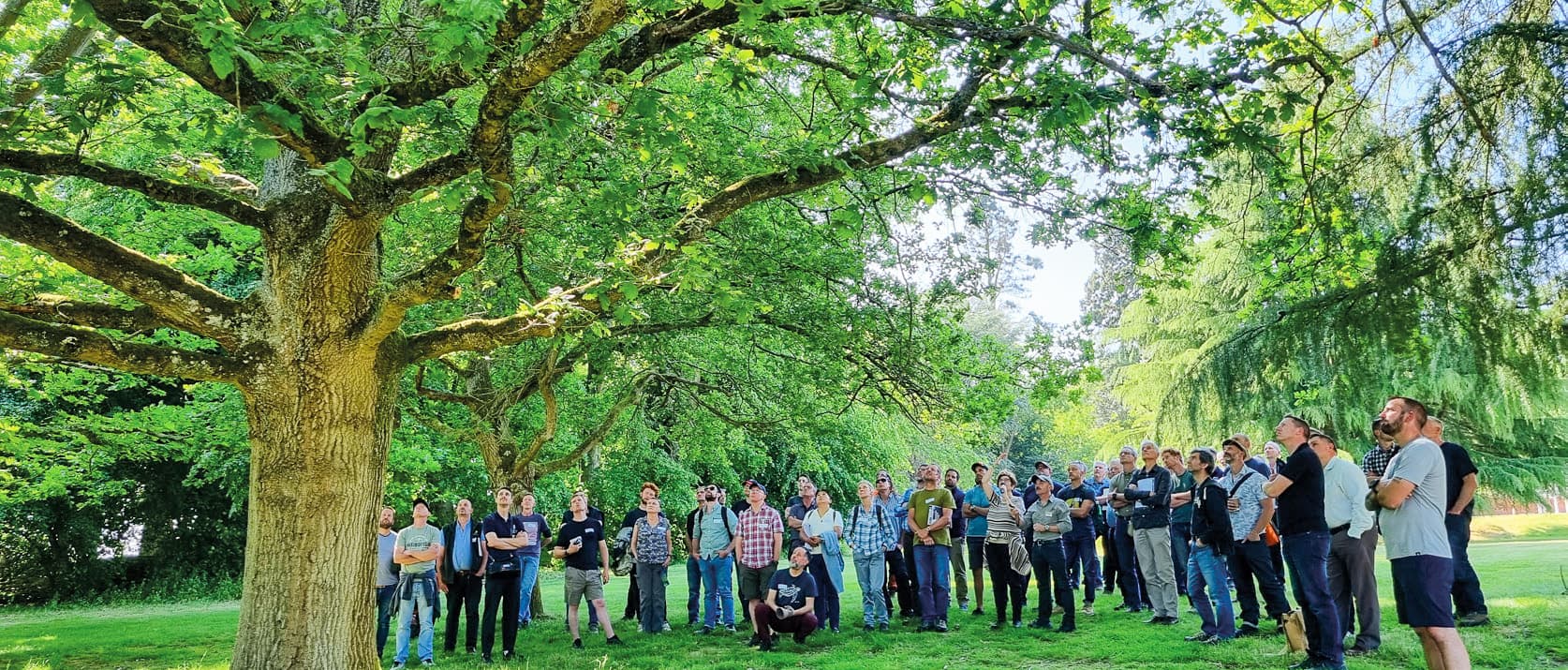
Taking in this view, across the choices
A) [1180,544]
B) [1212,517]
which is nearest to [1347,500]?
[1212,517]

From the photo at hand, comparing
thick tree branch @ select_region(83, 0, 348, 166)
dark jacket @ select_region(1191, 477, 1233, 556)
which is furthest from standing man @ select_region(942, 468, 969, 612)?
thick tree branch @ select_region(83, 0, 348, 166)

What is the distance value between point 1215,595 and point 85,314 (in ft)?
29.2

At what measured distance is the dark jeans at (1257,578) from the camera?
7.22m

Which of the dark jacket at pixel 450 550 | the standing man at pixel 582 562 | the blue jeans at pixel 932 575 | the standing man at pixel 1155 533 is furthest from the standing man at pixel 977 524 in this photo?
the dark jacket at pixel 450 550

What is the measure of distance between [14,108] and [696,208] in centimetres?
401

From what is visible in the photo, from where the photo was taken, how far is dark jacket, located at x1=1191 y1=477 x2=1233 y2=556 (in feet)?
25.5

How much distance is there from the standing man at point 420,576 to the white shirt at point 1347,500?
27.4 ft

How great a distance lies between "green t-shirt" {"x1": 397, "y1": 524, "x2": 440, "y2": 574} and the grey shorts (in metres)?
1.53

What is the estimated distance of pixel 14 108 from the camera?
475cm

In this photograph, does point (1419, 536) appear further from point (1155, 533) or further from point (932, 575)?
point (932, 575)

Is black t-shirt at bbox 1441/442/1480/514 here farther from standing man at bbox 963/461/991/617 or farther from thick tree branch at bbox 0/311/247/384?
thick tree branch at bbox 0/311/247/384

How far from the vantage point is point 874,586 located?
10359mm

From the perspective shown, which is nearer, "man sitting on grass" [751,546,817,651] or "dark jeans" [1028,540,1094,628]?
"dark jeans" [1028,540,1094,628]

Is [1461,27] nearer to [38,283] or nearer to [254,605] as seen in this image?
[254,605]
